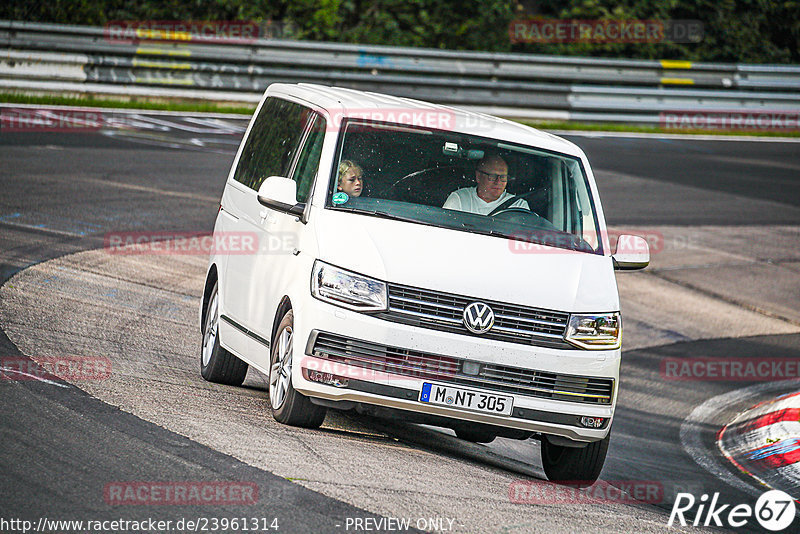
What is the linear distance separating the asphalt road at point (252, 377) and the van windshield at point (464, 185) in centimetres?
145

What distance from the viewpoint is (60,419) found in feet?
20.4

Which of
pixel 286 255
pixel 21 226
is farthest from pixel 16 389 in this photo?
pixel 21 226

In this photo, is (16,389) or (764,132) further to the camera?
(764,132)

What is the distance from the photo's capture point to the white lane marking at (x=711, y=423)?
28.3 ft

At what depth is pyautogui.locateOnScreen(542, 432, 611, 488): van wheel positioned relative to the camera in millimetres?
7031

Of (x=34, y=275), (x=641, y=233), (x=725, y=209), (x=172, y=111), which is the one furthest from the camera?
(x=172, y=111)

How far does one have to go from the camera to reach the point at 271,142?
8.23 metres

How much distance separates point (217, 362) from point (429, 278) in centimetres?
240

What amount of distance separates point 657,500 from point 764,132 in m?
19.9

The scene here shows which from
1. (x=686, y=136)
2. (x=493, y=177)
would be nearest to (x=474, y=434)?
(x=493, y=177)

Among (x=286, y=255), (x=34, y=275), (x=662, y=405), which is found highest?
(x=286, y=255)

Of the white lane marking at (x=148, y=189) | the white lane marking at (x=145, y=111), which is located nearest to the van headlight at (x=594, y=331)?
the white lane marking at (x=148, y=189)

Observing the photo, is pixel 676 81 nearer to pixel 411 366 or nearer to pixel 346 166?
pixel 346 166

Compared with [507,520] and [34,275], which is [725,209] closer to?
[34,275]
